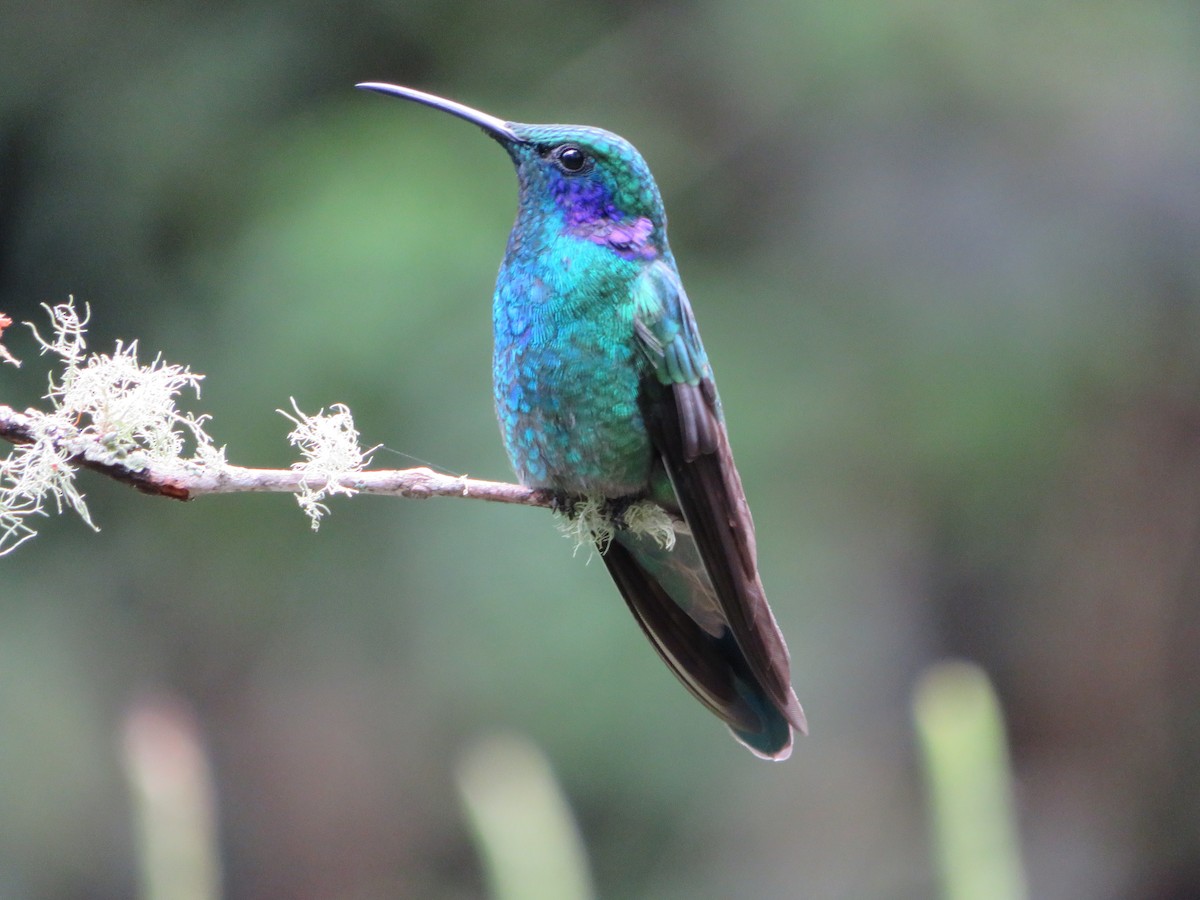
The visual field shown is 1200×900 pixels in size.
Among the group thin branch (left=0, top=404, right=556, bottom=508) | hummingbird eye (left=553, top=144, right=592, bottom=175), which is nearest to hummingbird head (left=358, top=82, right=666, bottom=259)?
hummingbird eye (left=553, top=144, right=592, bottom=175)

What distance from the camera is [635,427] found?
2.20 metres

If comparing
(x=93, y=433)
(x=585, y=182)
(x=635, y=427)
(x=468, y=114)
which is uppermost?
(x=468, y=114)

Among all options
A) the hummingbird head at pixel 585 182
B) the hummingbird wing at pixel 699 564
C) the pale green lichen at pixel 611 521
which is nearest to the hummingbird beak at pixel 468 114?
the hummingbird head at pixel 585 182

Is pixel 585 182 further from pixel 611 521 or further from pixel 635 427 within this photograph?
pixel 611 521

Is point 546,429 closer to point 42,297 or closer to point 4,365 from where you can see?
point 4,365

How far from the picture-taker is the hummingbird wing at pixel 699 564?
202cm

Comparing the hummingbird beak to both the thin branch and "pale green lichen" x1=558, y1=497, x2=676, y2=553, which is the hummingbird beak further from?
the thin branch

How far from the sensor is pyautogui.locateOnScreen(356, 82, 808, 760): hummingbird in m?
2.14

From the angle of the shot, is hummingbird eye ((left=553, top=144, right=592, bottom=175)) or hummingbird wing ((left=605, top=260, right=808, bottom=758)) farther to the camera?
hummingbird eye ((left=553, top=144, right=592, bottom=175))

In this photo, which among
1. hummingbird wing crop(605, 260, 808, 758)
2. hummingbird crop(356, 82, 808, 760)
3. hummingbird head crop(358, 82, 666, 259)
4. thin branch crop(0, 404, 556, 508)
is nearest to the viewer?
thin branch crop(0, 404, 556, 508)

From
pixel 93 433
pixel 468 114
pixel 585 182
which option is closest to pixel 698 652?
pixel 585 182

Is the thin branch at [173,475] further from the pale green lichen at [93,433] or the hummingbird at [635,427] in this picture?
the hummingbird at [635,427]

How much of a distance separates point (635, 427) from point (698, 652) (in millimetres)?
418

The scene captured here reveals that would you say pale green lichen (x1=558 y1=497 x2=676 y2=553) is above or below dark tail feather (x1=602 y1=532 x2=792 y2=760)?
above
